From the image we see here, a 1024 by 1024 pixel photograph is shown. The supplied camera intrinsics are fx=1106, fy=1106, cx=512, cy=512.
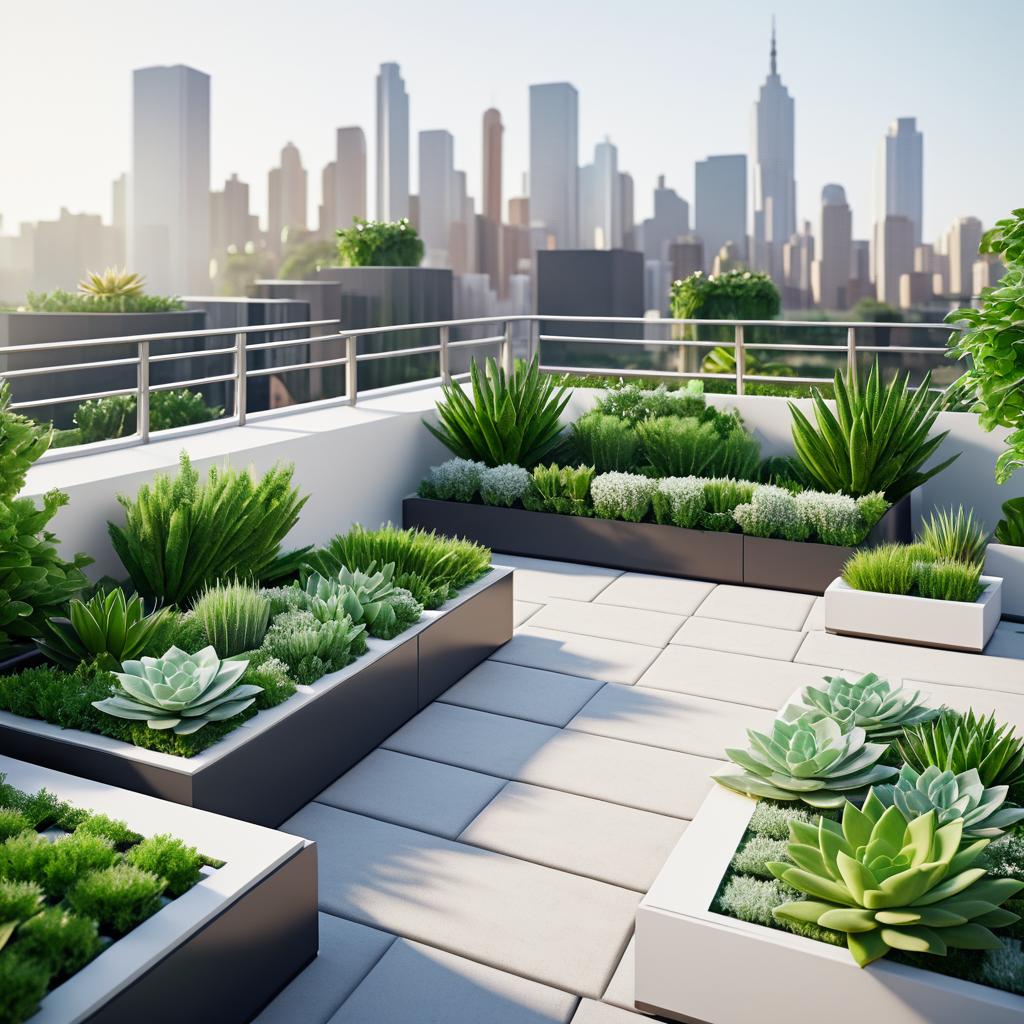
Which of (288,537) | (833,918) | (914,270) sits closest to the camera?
(833,918)

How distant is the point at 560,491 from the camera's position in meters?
6.72

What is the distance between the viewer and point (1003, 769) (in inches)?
120

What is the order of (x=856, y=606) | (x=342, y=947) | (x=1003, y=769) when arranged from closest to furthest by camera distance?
(x=342, y=947) < (x=1003, y=769) < (x=856, y=606)

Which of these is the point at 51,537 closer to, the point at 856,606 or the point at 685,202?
the point at 856,606

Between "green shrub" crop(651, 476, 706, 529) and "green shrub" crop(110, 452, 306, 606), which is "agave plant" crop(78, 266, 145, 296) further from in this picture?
"green shrub" crop(110, 452, 306, 606)

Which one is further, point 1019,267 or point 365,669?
point 365,669

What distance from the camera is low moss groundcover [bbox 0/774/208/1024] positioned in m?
2.08

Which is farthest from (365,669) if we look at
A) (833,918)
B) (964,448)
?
(964,448)

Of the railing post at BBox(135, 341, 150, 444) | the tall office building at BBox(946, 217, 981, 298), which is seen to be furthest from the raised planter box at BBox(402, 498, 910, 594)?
the tall office building at BBox(946, 217, 981, 298)

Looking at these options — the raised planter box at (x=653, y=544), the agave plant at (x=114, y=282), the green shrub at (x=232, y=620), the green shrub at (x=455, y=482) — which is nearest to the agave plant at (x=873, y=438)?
the raised planter box at (x=653, y=544)

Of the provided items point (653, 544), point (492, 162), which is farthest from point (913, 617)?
point (492, 162)

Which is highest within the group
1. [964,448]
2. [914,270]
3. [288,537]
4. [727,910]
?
[914,270]

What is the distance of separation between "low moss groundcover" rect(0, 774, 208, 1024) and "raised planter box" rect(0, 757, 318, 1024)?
0.04 m

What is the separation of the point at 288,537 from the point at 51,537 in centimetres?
198
